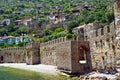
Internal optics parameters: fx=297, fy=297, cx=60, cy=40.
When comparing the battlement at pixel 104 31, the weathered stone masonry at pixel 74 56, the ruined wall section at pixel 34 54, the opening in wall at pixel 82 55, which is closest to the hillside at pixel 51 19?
the ruined wall section at pixel 34 54

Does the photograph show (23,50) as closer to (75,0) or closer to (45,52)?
(45,52)

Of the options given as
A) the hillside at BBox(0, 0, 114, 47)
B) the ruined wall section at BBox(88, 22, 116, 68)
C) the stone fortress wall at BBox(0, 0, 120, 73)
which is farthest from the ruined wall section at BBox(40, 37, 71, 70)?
the hillside at BBox(0, 0, 114, 47)

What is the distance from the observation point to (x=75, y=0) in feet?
520

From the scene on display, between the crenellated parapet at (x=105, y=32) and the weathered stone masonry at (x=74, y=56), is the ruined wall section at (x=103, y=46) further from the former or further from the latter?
the weathered stone masonry at (x=74, y=56)

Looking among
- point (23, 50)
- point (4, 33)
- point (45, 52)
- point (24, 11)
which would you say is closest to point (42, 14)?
point (24, 11)

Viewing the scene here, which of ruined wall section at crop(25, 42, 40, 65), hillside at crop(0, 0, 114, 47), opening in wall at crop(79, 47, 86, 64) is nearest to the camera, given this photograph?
opening in wall at crop(79, 47, 86, 64)

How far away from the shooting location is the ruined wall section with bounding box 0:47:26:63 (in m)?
57.6

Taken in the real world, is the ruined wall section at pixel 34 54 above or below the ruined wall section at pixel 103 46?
below

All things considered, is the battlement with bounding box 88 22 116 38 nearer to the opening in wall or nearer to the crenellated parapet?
the crenellated parapet

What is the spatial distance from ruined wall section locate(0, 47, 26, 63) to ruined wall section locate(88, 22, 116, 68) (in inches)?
1233

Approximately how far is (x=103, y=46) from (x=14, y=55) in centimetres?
3824

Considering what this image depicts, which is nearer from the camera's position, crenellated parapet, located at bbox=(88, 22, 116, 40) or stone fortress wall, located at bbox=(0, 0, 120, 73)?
crenellated parapet, located at bbox=(88, 22, 116, 40)

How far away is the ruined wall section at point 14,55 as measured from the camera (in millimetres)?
57634

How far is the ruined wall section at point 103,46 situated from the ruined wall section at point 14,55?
31327 millimetres
